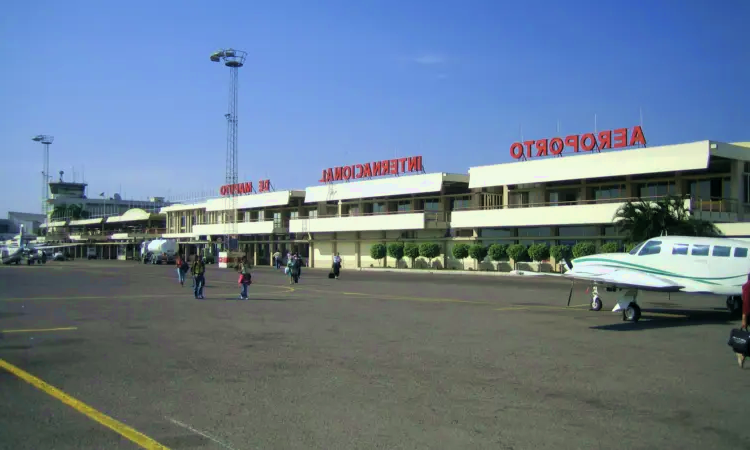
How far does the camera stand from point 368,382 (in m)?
10.5

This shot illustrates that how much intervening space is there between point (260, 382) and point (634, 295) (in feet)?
46.1

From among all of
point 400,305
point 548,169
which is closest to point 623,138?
point 548,169

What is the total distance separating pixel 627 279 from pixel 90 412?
54.3ft

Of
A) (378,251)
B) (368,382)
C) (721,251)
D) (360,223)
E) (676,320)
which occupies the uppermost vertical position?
(360,223)

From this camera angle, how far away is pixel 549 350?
1402 cm

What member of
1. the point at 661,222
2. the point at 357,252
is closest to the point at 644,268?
the point at 661,222

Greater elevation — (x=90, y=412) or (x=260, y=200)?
(x=260, y=200)

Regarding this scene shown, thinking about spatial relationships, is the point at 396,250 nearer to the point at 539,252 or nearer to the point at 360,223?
the point at 360,223

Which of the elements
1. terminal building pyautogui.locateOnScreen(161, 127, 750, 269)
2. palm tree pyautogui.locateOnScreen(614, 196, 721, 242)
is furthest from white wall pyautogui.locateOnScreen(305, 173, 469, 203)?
palm tree pyautogui.locateOnScreen(614, 196, 721, 242)

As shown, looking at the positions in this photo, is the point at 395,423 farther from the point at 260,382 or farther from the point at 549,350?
the point at 549,350

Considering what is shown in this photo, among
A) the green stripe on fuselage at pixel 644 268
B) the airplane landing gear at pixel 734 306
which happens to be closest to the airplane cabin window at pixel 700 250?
the green stripe on fuselage at pixel 644 268

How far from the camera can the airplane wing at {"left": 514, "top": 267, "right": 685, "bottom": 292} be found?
19.5 m

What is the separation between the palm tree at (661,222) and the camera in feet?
122

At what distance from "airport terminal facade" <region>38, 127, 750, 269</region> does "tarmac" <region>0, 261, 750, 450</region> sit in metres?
29.3
